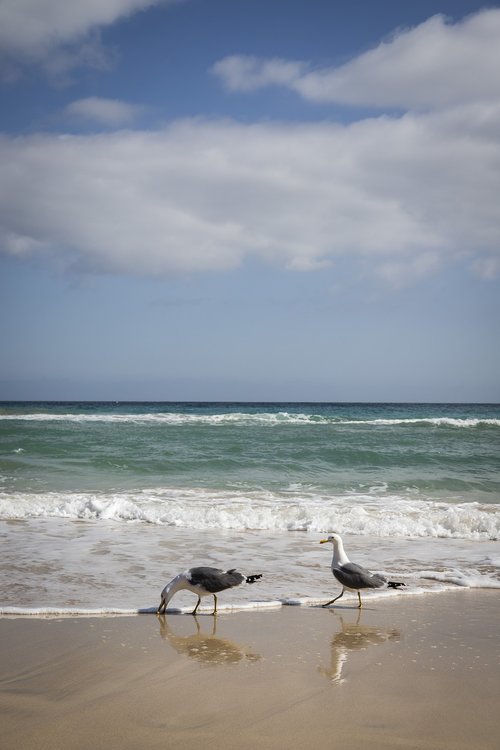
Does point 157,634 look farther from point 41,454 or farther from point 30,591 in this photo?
point 41,454

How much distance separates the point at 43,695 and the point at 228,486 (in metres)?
10.3

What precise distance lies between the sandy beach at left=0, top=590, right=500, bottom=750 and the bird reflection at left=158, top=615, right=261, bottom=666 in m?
0.01

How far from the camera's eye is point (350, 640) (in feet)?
16.4

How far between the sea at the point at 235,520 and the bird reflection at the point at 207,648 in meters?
0.74

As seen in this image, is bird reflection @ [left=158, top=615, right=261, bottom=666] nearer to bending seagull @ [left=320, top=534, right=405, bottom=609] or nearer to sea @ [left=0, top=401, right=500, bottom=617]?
sea @ [left=0, top=401, right=500, bottom=617]

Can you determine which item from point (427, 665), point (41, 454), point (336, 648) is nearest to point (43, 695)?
point (336, 648)

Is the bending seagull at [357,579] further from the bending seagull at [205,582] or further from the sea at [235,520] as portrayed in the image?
the bending seagull at [205,582]

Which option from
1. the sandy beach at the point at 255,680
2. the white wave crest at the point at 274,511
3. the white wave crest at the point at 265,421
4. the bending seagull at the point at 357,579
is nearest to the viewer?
the sandy beach at the point at 255,680

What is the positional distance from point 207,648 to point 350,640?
1159mm

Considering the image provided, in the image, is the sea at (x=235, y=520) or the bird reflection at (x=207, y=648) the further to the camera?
the sea at (x=235, y=520)

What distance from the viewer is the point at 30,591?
20.6 feet

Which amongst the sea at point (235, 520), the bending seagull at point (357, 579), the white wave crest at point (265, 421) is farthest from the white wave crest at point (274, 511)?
the white wave crest at point (265, 421)

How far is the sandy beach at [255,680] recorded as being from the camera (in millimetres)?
Result: 3326

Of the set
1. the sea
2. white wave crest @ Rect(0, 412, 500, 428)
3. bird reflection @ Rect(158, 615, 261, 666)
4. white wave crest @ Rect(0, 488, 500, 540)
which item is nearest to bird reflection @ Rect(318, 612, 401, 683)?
bird reflection @ Rect(158, 615, 261, 666)
